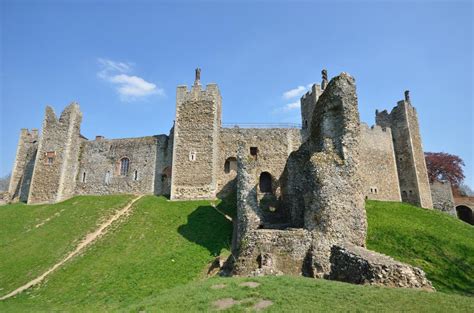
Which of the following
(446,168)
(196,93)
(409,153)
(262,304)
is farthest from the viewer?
(446,168)

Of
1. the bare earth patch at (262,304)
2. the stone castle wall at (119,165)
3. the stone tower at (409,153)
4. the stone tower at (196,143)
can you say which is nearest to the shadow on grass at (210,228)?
the stone tower at (196,143)

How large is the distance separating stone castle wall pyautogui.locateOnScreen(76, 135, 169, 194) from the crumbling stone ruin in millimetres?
16701

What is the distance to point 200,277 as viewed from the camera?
642 inches

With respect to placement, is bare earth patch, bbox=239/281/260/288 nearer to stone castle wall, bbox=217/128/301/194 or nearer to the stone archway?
stone castle wall, bbox=217/128/301/194

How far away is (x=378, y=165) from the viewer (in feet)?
112

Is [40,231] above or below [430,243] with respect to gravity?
above

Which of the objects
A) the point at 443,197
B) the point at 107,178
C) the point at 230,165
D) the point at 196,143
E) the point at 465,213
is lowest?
the point at 465,213

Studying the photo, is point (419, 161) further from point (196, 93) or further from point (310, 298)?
point (310, 298)

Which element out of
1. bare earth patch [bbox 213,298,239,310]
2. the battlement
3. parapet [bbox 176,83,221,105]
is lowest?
bare earth patch [bbox 213,298,239,310]

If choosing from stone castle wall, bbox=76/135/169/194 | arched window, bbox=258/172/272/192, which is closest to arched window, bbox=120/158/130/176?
→ stone castle wall, bbox=76/135/169/194

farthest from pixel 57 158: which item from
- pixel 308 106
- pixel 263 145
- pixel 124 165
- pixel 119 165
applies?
pixel 308 106

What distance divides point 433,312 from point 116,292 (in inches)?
504

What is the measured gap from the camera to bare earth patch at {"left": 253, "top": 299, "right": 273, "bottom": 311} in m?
8.93

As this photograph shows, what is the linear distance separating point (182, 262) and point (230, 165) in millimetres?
14050
